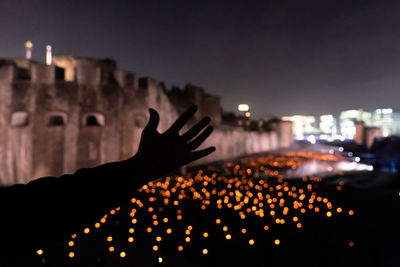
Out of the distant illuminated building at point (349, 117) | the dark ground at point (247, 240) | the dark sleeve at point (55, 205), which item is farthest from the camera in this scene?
the distant illuminated building at point (349, 117)

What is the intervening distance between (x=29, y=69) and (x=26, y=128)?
3.01 metres

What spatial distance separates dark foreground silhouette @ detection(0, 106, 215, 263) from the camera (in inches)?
50.4

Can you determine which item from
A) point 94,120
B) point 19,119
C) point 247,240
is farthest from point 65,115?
point 247,240

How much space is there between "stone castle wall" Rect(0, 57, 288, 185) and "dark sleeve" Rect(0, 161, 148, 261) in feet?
44.8

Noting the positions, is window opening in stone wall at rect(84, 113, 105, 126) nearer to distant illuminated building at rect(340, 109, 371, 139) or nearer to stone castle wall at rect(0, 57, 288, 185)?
stone castle wall at rect(0, 57, 288, 185)

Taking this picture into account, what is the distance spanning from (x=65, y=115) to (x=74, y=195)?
556 inches

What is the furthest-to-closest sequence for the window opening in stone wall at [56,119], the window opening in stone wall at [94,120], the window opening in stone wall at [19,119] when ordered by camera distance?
the window opening in stone wall at [94,120], the window opening in stone wall at [56,119], the window opening in stone wall at [19,119]

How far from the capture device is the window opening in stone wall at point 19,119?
538 inches

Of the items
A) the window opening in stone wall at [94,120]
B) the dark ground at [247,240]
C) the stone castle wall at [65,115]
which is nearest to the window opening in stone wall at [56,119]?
the stone castle wall at [65,115]

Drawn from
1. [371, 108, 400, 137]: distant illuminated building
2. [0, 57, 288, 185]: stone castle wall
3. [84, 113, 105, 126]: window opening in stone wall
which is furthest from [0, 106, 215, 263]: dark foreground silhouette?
[371, 108, 400, 137]: distant illuminated building

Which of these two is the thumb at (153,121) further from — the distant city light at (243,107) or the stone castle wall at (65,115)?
the distant city light at (243,107)

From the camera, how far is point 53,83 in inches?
535

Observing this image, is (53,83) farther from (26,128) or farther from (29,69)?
(26,128)

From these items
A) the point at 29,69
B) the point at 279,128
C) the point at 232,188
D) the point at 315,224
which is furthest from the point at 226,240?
the point at 279,128
